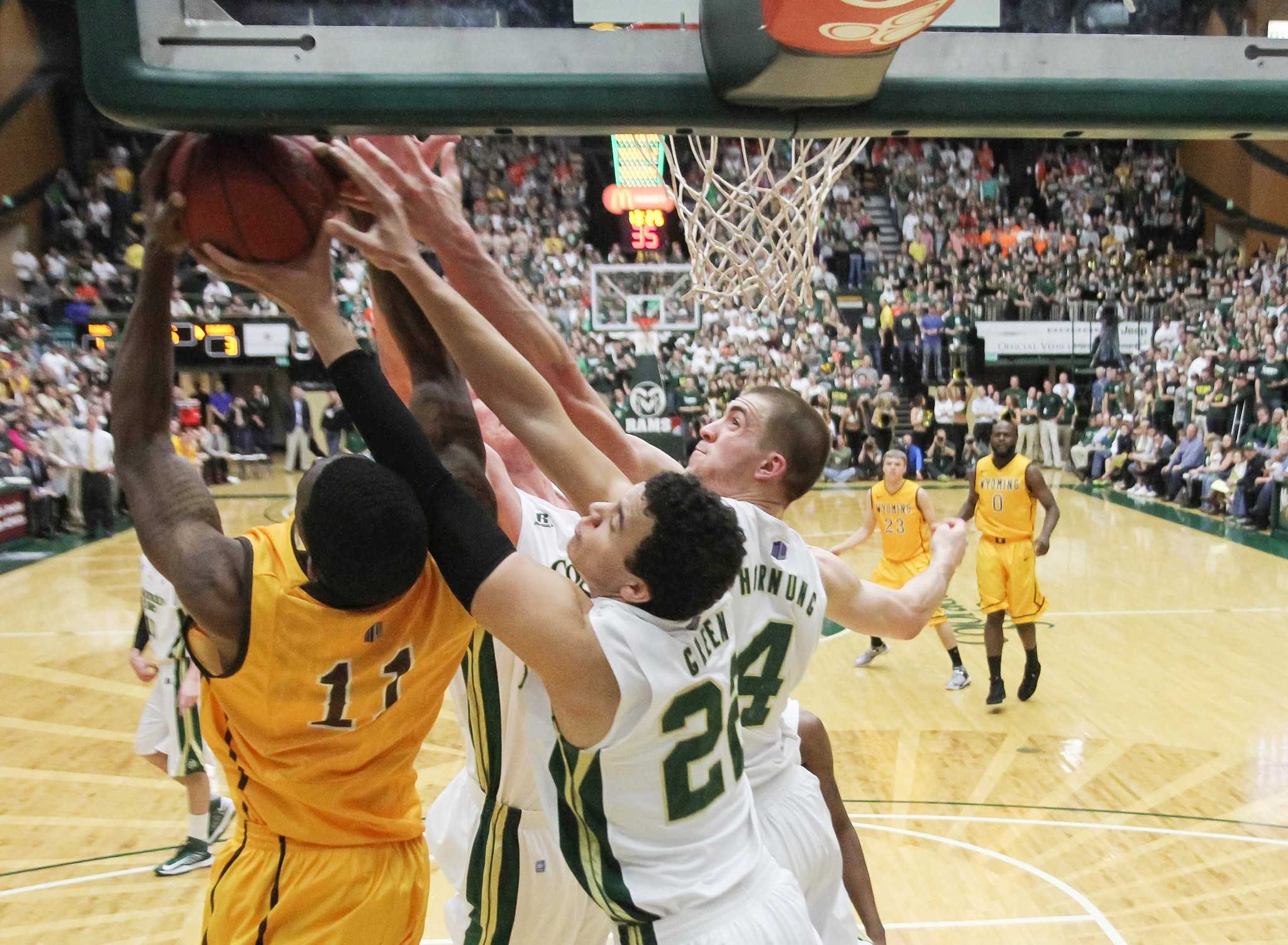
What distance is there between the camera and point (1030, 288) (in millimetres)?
20953

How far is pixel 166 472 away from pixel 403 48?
0.86 metres

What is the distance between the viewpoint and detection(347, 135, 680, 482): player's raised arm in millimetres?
2133

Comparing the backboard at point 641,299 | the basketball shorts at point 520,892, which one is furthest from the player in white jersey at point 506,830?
the backboard at point 641,299

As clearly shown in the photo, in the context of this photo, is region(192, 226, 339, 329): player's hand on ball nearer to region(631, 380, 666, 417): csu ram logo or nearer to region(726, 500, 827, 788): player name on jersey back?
region(726, 500, 827, 788): player name on jersey back

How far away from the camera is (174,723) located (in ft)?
15.7

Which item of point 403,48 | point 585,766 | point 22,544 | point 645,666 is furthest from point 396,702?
point 22,544

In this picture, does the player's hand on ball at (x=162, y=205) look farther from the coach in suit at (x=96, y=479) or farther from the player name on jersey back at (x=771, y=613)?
the coach in suit at (x=96, y=479)

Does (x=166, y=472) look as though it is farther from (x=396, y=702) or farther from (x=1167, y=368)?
(x=1167, y=368)

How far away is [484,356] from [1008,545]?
19.5ft

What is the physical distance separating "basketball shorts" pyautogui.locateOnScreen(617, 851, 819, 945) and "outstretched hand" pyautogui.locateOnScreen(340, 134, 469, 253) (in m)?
1.36

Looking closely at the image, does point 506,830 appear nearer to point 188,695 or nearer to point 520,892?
point 520,892

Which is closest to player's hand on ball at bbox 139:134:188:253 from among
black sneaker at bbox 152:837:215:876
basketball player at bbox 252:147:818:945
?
basketball player at bbox 252:147:818:945

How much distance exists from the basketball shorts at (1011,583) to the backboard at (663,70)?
5278 millimetres

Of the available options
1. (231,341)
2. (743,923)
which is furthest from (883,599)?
(231,341)
